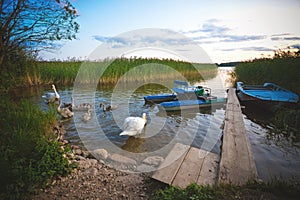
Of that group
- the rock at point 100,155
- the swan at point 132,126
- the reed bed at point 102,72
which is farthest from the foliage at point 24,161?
the reed bed at point 102,72

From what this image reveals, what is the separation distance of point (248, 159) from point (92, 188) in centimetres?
249

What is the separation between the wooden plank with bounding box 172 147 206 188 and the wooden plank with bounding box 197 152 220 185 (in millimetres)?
62

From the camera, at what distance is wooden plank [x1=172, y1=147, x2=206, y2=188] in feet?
8.17

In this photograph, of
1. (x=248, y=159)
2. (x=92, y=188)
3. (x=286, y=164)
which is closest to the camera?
(x=92, y=188)

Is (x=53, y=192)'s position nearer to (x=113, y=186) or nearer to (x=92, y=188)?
(x=92, y=188)

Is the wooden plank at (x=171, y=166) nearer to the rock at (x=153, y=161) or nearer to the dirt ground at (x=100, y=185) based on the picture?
the dirt ground at (x=100, y=185)

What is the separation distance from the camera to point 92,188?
8.66 feet

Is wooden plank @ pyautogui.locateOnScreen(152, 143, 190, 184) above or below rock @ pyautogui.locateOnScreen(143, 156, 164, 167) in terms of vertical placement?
above

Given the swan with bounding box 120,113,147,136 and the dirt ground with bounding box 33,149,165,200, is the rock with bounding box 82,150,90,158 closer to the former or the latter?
the dirt ground with bounding box 33,149,165,200

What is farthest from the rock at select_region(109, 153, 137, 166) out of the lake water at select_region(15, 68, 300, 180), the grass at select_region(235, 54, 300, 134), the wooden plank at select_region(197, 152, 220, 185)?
the grass at select_region(235, 54, 300, 134)

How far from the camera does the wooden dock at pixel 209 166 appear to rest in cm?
245

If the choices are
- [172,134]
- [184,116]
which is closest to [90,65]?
[184,116]

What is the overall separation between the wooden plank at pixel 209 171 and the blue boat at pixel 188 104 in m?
4.53

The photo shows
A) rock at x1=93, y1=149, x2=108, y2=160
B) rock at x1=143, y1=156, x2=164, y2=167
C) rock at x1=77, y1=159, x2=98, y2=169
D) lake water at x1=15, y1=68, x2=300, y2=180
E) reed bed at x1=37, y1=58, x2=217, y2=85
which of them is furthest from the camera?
reed bed at x1=37, y1=58, x2=217, y2=85
